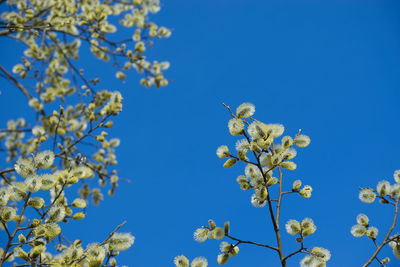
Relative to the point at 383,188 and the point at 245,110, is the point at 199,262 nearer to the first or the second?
the point at 245,110

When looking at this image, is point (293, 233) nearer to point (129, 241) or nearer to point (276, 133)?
point (276, 133)

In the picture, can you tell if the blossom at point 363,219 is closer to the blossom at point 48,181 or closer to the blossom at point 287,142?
the blossom at point 287,142

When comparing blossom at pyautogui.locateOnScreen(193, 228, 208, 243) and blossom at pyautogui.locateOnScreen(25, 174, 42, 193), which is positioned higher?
blossom at pyautogui.locateOnScreen(25, 174, 42, 193)

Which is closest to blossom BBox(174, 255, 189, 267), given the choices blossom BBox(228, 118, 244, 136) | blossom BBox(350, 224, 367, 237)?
blossom BBox(228, 118, 244, 136)

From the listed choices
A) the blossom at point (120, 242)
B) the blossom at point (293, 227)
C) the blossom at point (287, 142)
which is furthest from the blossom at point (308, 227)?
the blossom at point (120, 242)

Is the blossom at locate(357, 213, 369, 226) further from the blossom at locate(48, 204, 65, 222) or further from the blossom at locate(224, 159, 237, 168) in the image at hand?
the blossom at locate(48, 204, 65, 222)

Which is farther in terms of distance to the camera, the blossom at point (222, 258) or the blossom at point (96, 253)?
the blossom at point (222, 258)

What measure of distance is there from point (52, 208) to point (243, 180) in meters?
0.75

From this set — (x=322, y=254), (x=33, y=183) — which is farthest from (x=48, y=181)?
(x=322, y=254)

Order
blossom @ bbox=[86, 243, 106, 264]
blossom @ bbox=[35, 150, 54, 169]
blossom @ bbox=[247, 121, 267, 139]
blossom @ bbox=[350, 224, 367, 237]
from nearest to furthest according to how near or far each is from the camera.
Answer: blossom @ bbox=[86, 243, 106, 264]
blossom @ bbox=[247, 121, 267, 139]
blossom @ bbox=[35, 150, 54, 169]
blossom @ bbox=[350, 224, 367, 237]

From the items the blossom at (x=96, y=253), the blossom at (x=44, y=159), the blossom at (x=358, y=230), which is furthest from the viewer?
the blossom at (x=358, y=230)

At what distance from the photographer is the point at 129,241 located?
3.31ft

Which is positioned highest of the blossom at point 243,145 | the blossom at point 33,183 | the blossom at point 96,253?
the blossom at point 243,145

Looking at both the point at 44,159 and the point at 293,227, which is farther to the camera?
the point at 44,159
